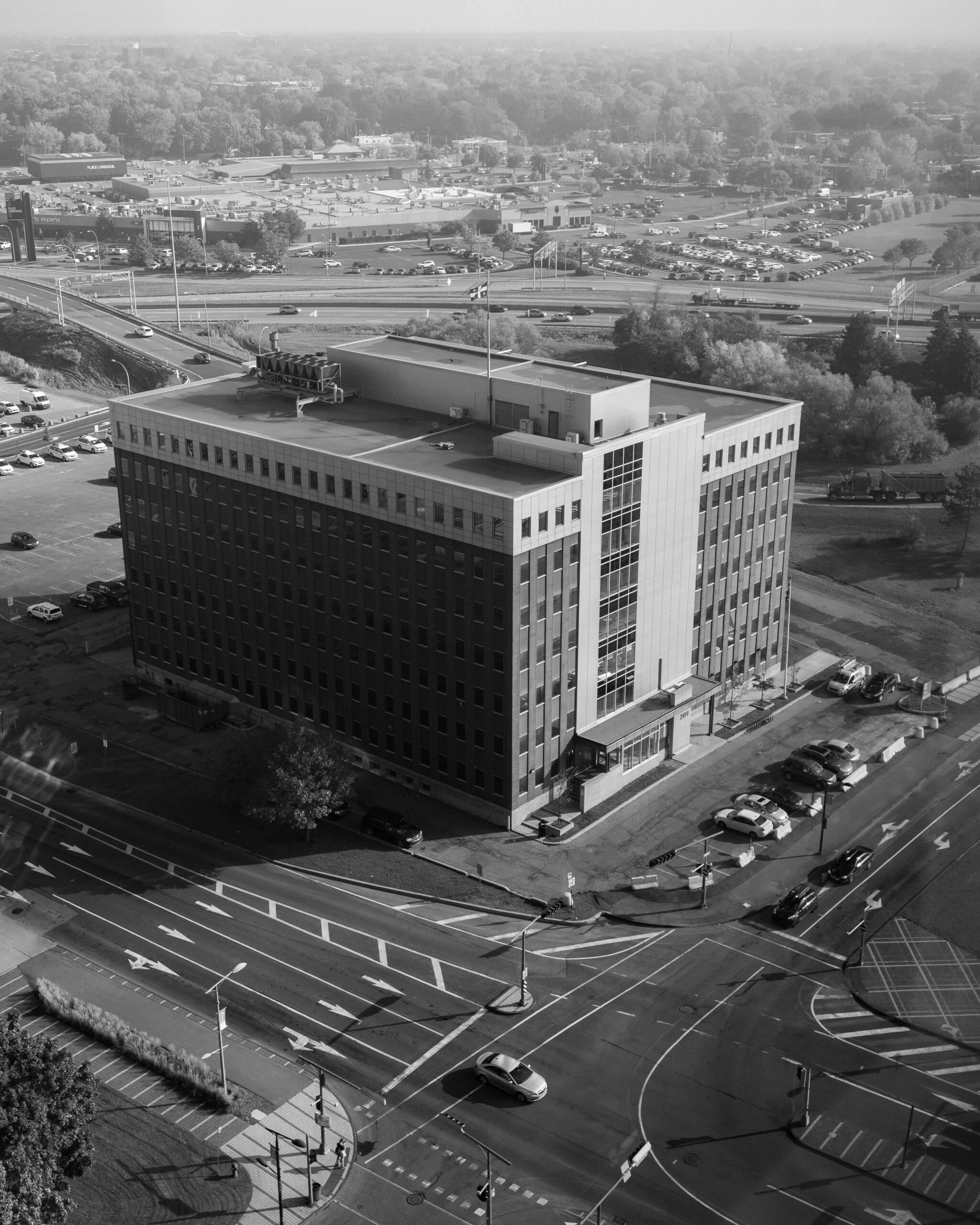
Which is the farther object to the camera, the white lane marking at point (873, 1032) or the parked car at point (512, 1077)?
the white lane marking at point (873, 1032)

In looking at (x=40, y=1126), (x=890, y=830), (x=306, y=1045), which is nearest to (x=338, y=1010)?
(x=306, y=1045)

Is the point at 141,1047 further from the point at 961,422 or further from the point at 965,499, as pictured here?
the point at 961,422

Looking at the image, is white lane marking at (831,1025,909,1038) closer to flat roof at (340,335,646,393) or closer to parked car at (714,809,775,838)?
parked car at (714,809,775,838)

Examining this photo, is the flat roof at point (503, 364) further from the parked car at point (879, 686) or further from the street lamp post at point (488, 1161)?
the street lamp post at point (488, 1161)

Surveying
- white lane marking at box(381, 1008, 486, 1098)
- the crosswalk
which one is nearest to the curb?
white lane marking at box(381, 1008, 486, 1098)

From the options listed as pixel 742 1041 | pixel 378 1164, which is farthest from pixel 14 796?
pixel 742 1041

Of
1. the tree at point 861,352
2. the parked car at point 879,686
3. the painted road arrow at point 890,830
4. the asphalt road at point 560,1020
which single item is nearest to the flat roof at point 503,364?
the parked car at point 879,686

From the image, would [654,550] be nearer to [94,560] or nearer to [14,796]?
[14,796]
